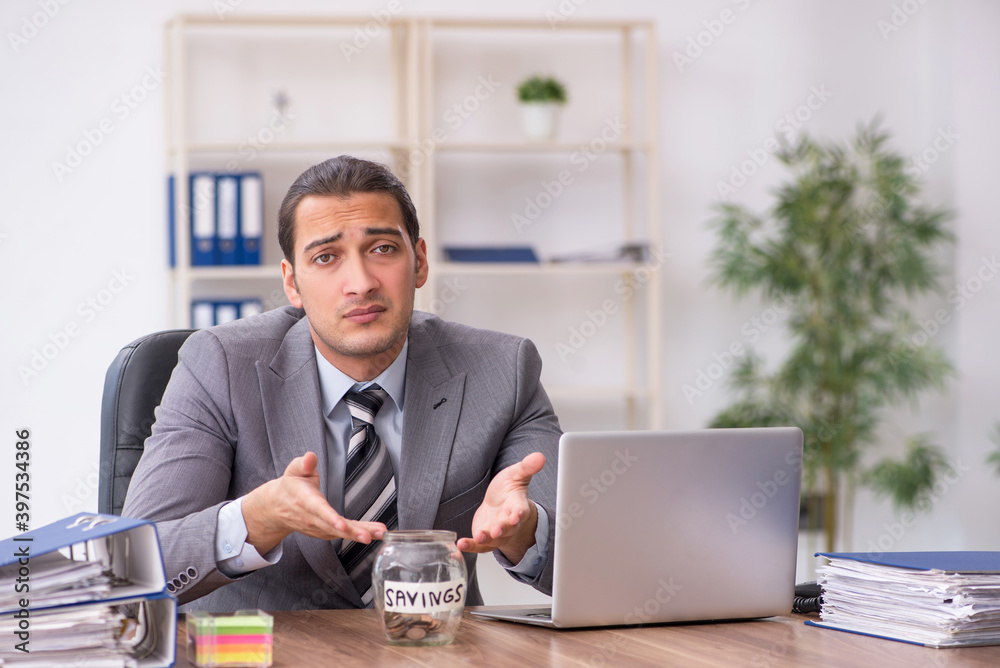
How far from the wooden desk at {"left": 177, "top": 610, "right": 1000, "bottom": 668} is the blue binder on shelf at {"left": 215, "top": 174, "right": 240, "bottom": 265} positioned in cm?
217

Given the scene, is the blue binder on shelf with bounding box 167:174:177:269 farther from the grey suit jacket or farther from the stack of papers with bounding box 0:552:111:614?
the stack of papers with bounding box 0:552:111:614

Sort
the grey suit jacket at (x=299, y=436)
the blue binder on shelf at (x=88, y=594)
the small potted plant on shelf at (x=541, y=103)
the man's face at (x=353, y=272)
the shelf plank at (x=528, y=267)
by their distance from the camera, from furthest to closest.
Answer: the small potted plant on shelf at (x=541, y=103)
the shelf plank at (x=528, y=267)
the man's face at (x=353, y=272)
the grey suit jacket at (x=299, y=436)
the blue binder on shelf at (x=88, y=594)

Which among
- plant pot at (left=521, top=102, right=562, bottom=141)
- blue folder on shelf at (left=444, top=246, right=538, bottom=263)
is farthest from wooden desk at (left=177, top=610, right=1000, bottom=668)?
plant pot at (left=521, top=102, right=562, bottom=141)

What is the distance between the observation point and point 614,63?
366 centimetres

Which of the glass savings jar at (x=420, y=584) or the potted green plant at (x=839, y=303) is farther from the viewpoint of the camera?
the potted green plant at (x=839, y=303)

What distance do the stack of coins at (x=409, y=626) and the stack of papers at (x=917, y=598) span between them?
511 millimetres

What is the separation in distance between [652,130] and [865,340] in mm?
1101

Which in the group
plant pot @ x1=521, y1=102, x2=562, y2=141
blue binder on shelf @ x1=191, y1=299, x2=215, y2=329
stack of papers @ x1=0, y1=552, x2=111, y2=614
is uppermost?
plant pot @ x1=521, y1=102, x2=562, y2=141

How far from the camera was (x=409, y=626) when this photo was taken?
3.63 ft

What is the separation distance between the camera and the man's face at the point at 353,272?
1542 mm

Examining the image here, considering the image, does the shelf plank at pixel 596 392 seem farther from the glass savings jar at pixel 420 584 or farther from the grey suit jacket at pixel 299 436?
the glass savings jar at pixel 420 584

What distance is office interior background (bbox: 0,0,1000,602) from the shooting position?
3.38 m

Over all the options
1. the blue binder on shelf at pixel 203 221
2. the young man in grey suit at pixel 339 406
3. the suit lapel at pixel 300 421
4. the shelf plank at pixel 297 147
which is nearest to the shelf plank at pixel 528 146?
the shelf plank at pixel 297 147

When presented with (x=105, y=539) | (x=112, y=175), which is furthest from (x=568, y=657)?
(x=112, y=175)
